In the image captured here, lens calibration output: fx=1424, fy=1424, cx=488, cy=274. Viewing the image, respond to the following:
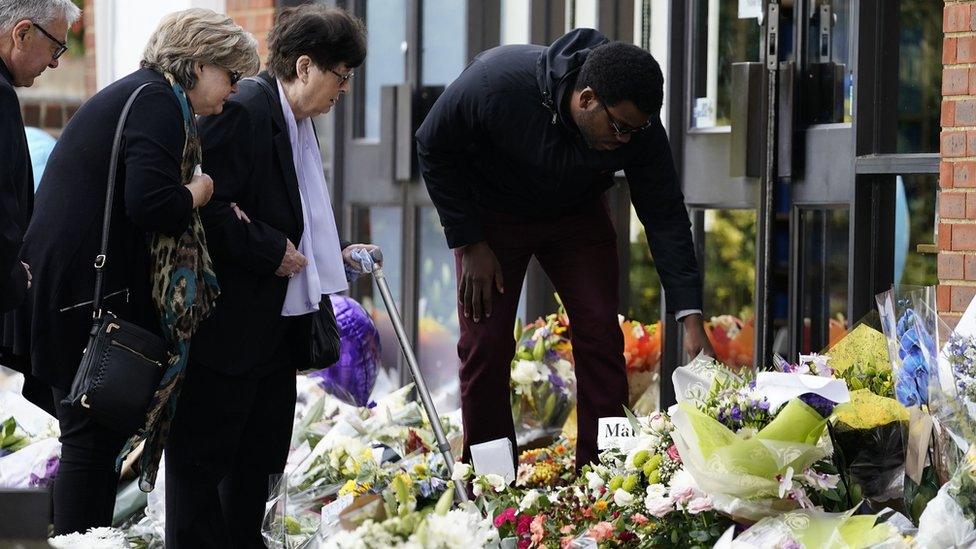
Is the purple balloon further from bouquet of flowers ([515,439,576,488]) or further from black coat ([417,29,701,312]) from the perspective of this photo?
black coat ([417,29,701,312])

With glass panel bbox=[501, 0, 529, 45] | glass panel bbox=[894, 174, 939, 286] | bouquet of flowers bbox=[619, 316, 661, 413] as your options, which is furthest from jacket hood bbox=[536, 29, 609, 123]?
glass panel bbox=[501, 0, 529, 45]

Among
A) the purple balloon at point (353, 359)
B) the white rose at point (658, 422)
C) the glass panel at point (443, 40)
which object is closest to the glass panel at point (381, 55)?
the glass panel at point (443, 40)

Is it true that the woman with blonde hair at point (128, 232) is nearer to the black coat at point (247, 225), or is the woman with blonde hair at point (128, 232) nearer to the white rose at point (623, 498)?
the black coat at point (247, 225)

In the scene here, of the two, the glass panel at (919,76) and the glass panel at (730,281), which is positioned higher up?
the glass panel at (919,76)

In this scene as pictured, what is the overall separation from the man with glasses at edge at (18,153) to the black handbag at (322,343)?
0.68 m

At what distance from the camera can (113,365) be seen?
3.36 m

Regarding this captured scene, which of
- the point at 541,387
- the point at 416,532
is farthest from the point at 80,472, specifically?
the point at 541,387

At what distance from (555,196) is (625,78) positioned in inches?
24.4

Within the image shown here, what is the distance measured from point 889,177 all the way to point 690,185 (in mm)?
846

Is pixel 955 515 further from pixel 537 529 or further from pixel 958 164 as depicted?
pixel 958 164

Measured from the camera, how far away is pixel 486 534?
2543 millimetres

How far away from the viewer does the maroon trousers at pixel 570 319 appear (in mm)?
4266

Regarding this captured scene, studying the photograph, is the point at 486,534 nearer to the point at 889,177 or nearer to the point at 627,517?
the point at 627,517

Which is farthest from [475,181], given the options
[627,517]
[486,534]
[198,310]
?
[486,534]
